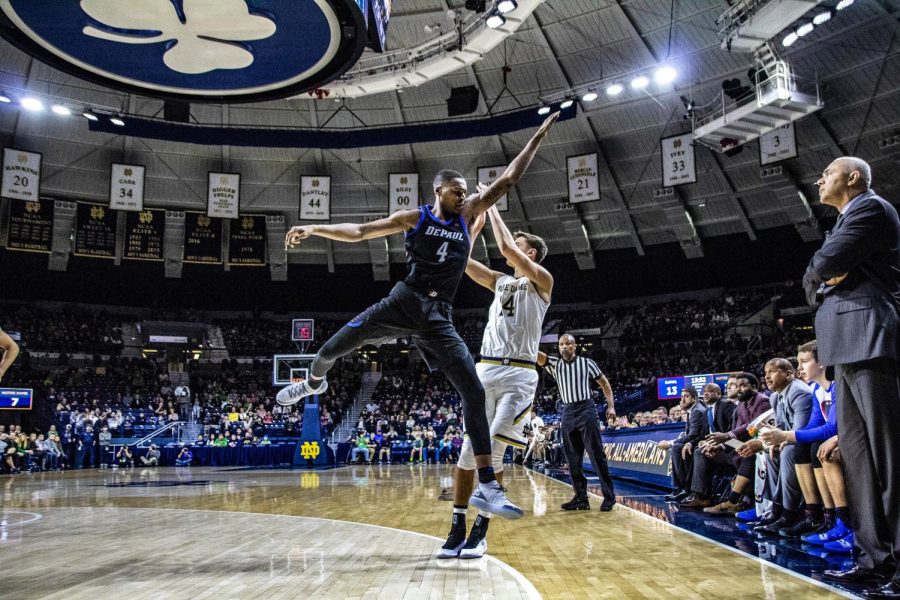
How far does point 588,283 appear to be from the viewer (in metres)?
33.4

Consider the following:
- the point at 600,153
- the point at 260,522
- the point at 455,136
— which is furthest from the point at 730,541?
the point at 600,153

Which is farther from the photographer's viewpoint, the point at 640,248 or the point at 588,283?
the point at 588,283

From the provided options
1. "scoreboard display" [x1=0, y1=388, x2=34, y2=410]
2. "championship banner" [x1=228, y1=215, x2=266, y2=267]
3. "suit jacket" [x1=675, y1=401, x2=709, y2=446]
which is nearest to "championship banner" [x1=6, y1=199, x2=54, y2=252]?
"scoreboard display" [x1=0, y1=388, x2=34, y2=410]

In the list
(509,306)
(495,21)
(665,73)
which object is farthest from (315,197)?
(509,306)

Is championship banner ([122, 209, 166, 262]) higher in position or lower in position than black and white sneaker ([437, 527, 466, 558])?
higher

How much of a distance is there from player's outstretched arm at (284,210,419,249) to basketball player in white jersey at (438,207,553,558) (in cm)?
77

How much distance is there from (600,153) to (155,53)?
61.5 feet

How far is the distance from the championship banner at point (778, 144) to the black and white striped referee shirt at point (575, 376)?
630 inches

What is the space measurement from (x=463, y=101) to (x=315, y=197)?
20.6 feet

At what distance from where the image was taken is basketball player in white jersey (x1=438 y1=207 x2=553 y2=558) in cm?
516

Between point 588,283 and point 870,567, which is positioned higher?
point 588,283

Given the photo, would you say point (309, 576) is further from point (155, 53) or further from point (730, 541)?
point (155, 53)

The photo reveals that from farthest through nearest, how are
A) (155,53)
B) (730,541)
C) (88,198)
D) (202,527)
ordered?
1. (88,198)
2. (155,53)
3. (202,527)
4. (730,541)

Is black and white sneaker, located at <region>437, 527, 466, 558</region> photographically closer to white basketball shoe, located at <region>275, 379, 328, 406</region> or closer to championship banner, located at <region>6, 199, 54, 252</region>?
white basketball shoe, located at <region>275, 379, 328, 406</region>
